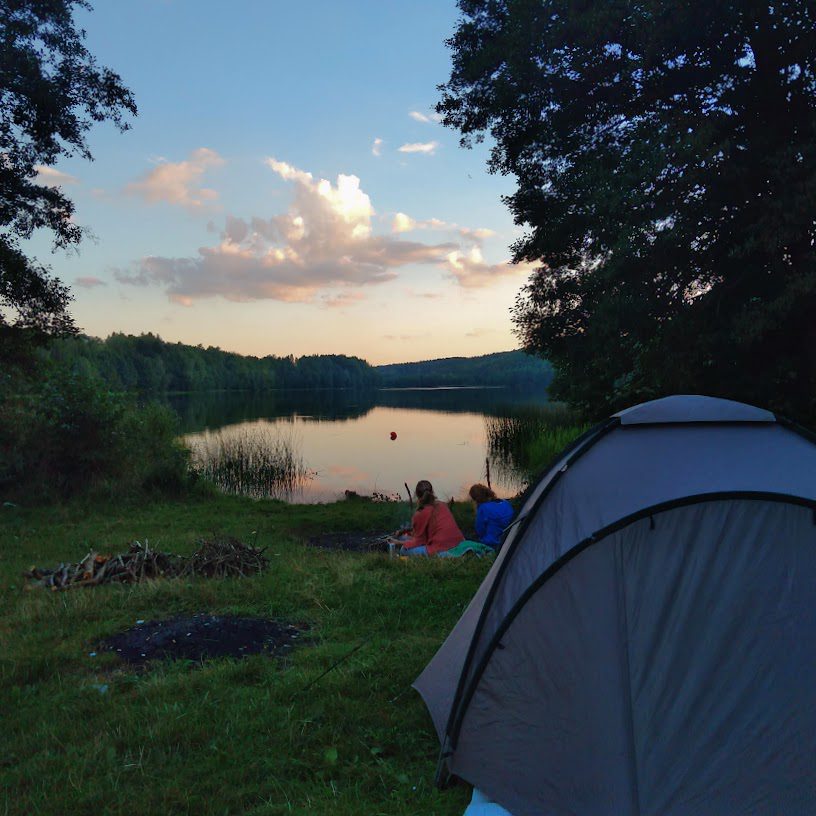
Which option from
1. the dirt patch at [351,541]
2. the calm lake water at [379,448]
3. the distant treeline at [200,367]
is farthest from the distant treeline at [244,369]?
the dirt patch at [351,541]

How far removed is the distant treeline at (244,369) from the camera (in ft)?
330

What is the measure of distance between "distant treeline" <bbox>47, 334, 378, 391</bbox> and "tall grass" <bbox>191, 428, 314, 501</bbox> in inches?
2208

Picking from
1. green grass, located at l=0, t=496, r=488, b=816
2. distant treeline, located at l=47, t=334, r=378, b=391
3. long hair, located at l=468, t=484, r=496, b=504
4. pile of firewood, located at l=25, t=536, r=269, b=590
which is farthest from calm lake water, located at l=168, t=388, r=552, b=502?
distant treeline, located at l=47, t=334, r=378, b=391

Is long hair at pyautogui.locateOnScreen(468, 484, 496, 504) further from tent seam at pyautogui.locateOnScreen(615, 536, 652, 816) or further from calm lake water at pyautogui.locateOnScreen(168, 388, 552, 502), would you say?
calm lake water at pyautogui.locateOnScreen(168, 388, 552, 502)

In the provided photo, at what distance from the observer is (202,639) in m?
6.11

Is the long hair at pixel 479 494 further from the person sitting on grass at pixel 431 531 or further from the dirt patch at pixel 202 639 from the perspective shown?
the dirt patch at pixel 202 639

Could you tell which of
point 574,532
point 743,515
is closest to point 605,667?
point 574,532

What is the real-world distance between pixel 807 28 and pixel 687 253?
4005mm

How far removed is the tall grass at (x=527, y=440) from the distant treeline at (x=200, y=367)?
5717 cm

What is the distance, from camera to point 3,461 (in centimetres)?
1554

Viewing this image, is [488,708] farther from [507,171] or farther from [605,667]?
[507,171]

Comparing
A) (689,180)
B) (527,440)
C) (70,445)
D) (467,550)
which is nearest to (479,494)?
(467,550)

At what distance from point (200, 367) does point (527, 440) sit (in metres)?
101

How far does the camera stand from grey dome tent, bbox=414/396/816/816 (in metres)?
3.39
